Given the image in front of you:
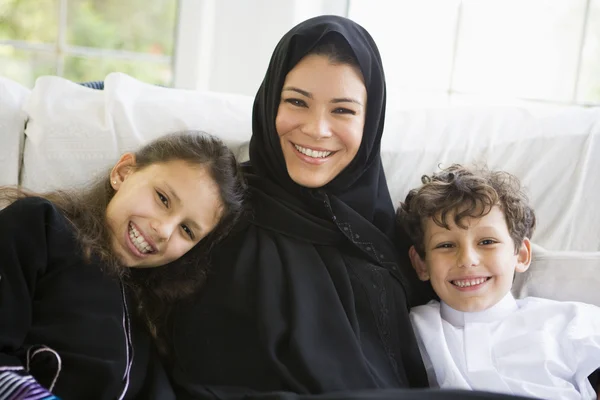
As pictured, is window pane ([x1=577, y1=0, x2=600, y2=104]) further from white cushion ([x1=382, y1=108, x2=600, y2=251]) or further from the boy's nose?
the boy's nose

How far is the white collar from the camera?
1601 mm

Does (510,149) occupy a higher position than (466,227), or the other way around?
(510,149)

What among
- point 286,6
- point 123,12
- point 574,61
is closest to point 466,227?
point 574,61

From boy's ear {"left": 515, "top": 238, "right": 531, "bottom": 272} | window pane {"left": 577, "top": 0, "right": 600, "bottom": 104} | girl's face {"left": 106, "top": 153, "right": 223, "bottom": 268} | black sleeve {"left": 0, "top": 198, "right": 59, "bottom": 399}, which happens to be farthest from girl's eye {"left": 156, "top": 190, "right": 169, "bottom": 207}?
window pane {"left": 577, "top": 0, "right": 600, "bottom": 104}

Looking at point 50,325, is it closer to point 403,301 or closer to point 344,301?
point 344,301

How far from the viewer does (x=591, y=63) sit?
242 centimetres

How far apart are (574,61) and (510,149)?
30.6 inches

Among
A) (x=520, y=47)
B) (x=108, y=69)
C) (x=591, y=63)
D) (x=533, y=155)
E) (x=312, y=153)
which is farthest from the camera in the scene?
(x=108, y=69)

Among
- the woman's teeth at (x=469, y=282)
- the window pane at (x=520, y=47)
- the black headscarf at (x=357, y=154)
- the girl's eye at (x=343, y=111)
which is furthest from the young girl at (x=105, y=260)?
the window pane at (x=520, y=47)

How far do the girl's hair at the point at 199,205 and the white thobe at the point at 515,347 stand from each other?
520mm

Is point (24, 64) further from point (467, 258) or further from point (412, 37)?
point (467, 258)

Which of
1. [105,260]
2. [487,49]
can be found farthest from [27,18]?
[487,49]

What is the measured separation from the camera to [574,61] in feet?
8.04

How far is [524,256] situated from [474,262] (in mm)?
206
